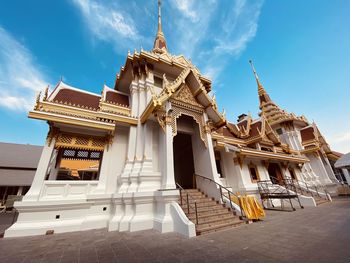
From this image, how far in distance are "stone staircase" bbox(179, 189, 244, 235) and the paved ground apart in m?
0.36

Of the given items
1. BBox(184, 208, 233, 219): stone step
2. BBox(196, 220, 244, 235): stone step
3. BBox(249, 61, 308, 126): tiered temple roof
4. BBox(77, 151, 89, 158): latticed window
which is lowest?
BBox(196, 220, 244, 235): stone step

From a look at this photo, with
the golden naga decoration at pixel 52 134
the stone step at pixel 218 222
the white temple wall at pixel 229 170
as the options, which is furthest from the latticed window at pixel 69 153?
the white temple wall at pixel 229 170

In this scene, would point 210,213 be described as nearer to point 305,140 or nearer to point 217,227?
point 217,227

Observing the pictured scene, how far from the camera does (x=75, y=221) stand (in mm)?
5621

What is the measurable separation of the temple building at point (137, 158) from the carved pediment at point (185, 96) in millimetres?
56

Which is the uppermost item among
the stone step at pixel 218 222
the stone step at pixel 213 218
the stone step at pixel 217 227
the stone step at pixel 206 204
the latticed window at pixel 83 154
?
the latticed window at pixel 83 154

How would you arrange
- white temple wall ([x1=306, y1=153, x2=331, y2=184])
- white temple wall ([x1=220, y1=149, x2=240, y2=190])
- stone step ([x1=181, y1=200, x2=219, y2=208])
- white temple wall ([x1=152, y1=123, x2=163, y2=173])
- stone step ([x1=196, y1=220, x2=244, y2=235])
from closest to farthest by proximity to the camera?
1. stone step ([x1=196, y1=220, x2=244, y2=235])
2. stone step ([x1=181, y1=200, x2=219, y2=208])
3. white temple wall ([x1=152, y1=123, x2=163, y2=173])
4. white temple wall ([x1=220, y1=149, x2=240, y2=190])
5. white temple wall ([x1=306, y1=153, x2=331, y2=184])

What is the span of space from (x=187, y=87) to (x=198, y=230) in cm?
616

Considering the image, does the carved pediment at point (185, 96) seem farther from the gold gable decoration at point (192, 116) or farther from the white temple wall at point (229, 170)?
the white temple wall at point (229, 170)

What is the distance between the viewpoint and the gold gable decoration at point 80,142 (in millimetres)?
6340

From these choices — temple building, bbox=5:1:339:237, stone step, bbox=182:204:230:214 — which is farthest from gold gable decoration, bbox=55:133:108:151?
stone step, bbox=182:204:230:214

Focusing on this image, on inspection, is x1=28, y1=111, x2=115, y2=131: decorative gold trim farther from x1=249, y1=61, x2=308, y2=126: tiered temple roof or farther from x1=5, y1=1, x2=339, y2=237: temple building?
x1=249, y1=61, x2=308, y2=126: tiered temple roof

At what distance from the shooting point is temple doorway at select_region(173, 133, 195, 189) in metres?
9.79

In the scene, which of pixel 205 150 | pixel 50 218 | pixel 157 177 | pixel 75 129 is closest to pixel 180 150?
pixel 205 150
